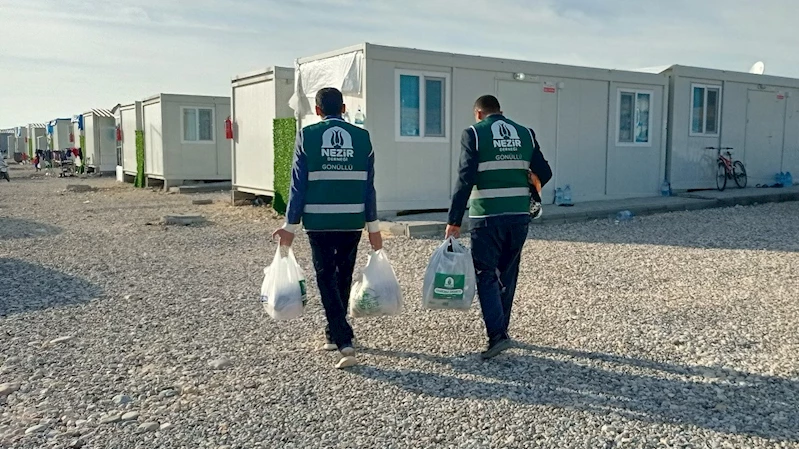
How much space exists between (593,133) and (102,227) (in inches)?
351

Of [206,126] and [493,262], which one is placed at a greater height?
[206,126]

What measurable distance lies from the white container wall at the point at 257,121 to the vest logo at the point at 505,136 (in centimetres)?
939

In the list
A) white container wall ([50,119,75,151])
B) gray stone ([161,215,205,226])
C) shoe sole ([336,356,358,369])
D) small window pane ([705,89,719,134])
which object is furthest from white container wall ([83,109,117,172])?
shoe sole ([336,356,358,369])

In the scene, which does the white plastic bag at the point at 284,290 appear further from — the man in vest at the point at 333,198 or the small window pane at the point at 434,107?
the small window pane at the point at 434,107

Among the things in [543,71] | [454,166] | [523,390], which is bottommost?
[523,390]

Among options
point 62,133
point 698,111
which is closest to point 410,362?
point 698,111

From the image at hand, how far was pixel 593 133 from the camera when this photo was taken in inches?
542

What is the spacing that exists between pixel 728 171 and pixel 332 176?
533 inches

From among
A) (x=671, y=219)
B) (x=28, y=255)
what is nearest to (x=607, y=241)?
(x=671, y=219)

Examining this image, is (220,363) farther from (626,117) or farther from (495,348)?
(626,117)

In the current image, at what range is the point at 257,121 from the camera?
14586 mm

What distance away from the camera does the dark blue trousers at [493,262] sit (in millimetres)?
4824

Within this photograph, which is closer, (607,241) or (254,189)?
(607,241)

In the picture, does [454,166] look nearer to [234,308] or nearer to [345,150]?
[234,308]
